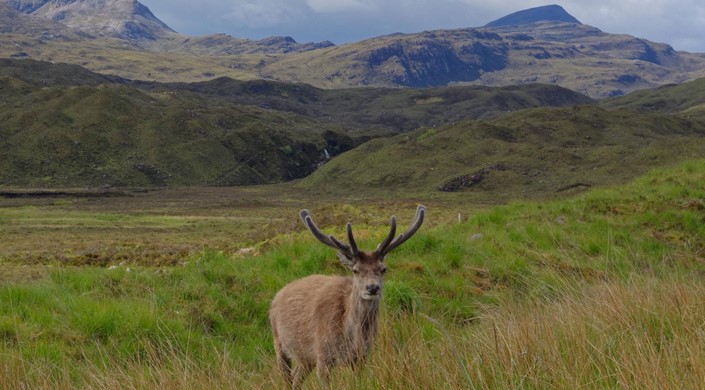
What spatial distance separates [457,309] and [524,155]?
6640 centimetres

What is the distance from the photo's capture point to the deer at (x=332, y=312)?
6.69 metres

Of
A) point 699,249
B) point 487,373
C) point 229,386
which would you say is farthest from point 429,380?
point 699,249

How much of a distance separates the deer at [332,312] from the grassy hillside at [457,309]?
1.11ft

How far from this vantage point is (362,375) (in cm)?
512

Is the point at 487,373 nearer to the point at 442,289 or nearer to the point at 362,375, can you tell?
the point at 362,375

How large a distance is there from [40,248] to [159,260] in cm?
1415

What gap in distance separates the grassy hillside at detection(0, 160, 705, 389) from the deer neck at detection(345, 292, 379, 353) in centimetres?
17

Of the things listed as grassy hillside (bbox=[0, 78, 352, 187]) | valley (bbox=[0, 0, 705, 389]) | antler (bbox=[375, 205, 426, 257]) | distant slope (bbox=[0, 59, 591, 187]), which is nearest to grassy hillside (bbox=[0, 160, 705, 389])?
valley (bbox=[0, 0, 705, 389])

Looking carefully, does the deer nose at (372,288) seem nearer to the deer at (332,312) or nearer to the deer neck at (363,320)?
the deer at (332,312)

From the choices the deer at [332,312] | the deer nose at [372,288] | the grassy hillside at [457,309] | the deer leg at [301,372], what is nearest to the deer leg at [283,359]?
the deer at [332,312]

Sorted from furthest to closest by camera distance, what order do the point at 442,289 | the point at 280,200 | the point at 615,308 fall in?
1. the point at 280,200
2. the point at 442,289
3. the point at 615,308

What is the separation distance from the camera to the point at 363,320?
22.2 ft

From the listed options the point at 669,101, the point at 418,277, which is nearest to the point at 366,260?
the point at 418,277

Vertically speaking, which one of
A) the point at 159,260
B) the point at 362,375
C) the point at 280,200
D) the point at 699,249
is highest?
the point at 362,375
